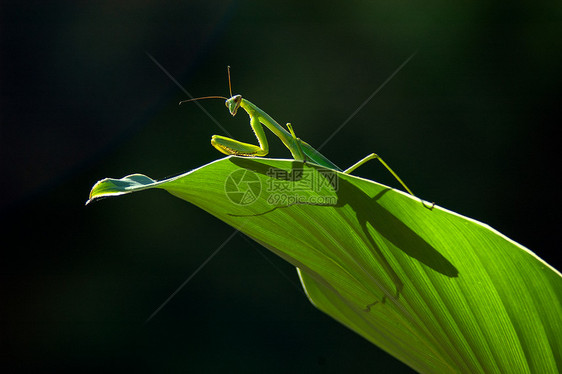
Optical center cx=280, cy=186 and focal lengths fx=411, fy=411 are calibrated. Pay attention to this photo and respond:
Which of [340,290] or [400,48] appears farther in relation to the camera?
[400,48]

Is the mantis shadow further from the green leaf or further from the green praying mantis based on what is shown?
the green praying mantis

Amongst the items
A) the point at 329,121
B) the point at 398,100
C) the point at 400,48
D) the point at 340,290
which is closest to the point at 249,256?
the point at 329,121

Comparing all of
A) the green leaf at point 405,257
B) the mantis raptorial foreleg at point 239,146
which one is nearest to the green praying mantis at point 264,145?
the mantis raptorial foreleg at point 239,146

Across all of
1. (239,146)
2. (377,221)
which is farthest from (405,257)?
(239,146)

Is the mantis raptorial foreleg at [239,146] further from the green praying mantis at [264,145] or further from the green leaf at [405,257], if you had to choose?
the green leaf at [405,257]

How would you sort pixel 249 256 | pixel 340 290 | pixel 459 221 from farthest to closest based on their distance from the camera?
pixel 249 256
pixel 340 290
pixel 459 221

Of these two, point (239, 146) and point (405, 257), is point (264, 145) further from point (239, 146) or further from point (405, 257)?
point (405, 257)

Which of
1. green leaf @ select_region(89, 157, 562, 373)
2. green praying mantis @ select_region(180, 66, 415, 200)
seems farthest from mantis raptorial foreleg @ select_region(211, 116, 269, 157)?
green leaf @ select_region(89, 157, 562, 373)

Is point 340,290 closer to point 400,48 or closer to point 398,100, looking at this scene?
point 398,100
